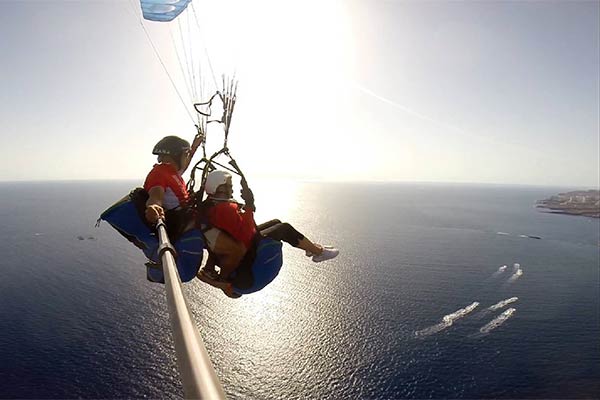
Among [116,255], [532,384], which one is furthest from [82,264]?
[532,384]

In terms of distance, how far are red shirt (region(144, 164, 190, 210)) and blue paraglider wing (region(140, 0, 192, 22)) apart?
408 cm

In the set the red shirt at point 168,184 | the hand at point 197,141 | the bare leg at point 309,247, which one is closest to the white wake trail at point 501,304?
the bare leg at point 309,247

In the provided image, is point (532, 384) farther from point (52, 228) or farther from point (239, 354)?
point (52, 228)

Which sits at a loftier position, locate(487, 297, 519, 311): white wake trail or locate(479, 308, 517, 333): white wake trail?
locate(487, 297, 519, 311): white wake trail

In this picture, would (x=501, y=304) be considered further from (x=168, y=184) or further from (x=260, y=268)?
(x=168, y=184)

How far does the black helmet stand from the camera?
6.27 meters

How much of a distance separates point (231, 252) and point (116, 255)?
9910cm

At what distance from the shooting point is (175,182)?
20.1 ft

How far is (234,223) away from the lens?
6.04m

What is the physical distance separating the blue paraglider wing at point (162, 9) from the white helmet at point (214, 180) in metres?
4.28

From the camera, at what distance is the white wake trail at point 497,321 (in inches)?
2326

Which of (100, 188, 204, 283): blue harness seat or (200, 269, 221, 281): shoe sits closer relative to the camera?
(100, 188, 204, 283): blue harness seat

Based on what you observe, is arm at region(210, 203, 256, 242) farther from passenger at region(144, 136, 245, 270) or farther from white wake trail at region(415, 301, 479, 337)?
white wake trail at region(415, 301, 479, 337)

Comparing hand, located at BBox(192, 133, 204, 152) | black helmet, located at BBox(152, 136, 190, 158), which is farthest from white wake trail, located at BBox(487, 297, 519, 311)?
black helmet, located at BBox(152, 136, 190, 158)
